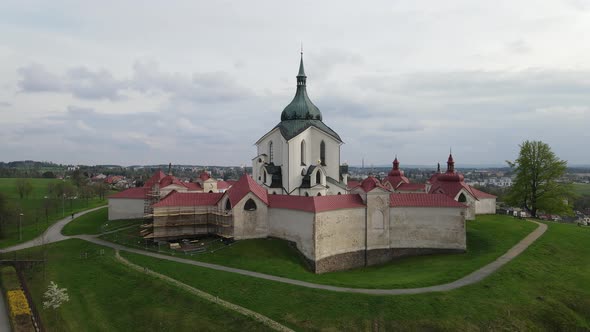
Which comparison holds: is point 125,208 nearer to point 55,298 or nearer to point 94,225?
point 94,225

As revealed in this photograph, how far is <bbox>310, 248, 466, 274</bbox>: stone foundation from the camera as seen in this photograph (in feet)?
119

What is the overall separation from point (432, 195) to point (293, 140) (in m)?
17.8

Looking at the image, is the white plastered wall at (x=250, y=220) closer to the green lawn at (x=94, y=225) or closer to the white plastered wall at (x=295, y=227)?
the white plastered wall at (x=295, y=227)

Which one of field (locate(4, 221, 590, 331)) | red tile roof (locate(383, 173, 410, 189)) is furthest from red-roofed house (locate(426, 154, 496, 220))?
field (locate(4, 221, 590, 331))

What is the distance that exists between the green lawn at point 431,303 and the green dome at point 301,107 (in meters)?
27.0

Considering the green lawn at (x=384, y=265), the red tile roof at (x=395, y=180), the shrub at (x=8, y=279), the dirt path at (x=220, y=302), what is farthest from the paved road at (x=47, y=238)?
the red tile roof at (x=395, y=180)

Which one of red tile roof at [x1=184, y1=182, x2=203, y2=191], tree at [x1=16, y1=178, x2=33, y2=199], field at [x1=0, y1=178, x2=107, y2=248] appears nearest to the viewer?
field at [x1=0, y1=178, x2=107, y2=248]

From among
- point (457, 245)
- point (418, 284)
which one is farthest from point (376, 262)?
point (418, 284)

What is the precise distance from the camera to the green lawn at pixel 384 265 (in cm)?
2984

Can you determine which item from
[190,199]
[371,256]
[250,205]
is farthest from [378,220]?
[190,199]

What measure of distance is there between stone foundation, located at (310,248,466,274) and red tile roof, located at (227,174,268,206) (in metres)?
8.99

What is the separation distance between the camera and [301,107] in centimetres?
5178

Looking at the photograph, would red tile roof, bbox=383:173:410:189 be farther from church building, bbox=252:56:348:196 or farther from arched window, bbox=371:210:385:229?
arched window, bbox=371:210:385:229

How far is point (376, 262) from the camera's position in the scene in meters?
38.8
